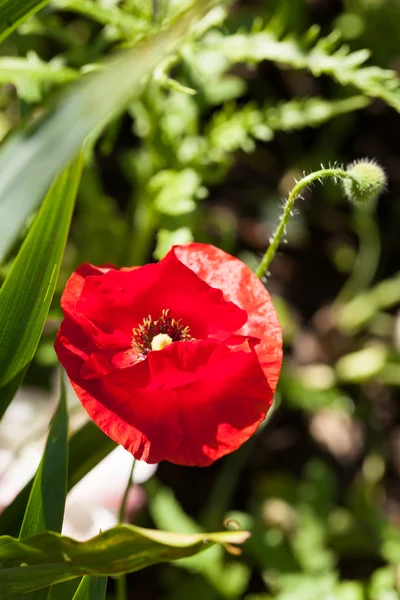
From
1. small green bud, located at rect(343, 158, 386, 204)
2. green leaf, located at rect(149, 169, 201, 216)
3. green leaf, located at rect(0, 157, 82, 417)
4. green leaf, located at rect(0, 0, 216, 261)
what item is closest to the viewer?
green leaf, located at rect(0, 0, 216, 261)

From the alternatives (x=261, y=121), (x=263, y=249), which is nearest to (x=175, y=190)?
(x=261, y=121)

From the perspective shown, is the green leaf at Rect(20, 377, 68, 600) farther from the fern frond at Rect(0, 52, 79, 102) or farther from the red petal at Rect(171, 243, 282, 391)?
the fern frond at Rect(0, 52, 79, 102)

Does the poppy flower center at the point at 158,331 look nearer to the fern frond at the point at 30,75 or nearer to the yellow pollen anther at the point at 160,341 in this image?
the yellow pollen anther at the point at 160,341

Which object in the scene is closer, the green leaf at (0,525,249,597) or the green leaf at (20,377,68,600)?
the green leaf at (0,525,249,597)

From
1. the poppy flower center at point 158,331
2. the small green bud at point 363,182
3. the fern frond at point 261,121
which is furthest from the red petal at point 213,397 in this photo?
the fern frond at point 261,121

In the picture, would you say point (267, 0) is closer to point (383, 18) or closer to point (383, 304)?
point (383, 18)

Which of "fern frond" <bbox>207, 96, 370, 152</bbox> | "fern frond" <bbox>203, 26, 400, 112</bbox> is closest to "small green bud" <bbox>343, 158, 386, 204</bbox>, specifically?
"fern frond" <bbox>203, 26, 400, 112</bbox>
